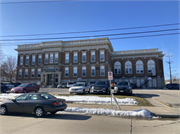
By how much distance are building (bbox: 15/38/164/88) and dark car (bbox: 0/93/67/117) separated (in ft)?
105

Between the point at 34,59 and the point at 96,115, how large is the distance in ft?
144

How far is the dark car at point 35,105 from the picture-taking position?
7691 mm

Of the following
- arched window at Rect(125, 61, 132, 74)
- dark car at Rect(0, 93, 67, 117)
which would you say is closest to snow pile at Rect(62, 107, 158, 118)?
dark car at Rect(0, 93, 67, 117)

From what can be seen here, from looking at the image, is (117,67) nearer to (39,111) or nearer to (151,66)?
(151,66)

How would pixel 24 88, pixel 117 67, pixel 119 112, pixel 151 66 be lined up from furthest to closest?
pixel 117 67 < pixel 151 66 < pixel 24 88 < pixel 119 112

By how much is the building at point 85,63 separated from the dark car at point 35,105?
3194cm

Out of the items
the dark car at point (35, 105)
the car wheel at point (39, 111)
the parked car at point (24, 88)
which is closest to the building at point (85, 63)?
the parked car at point (24, 88)

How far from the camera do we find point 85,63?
4178cm

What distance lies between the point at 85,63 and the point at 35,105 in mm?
34119

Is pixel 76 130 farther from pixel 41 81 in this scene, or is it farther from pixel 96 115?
pixel 41 81

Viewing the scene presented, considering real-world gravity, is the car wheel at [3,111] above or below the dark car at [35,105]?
below

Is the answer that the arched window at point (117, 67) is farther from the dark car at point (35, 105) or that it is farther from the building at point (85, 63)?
the dark car at point (35, 105)

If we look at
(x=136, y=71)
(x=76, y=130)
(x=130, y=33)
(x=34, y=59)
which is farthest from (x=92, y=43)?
(x=76, y=130)

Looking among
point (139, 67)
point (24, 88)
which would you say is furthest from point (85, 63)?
point (24, 88)
